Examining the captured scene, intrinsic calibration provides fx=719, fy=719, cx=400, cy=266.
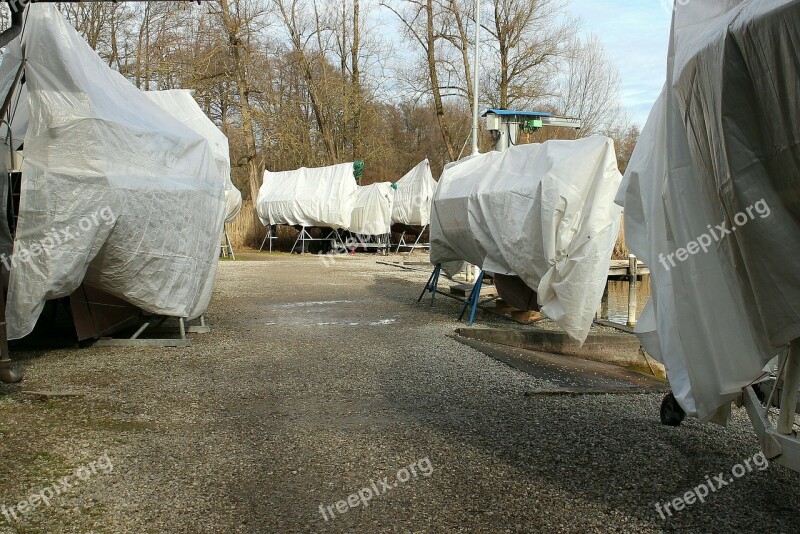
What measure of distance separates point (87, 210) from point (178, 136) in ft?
7.39

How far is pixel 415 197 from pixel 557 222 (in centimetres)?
2286

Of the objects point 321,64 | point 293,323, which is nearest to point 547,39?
point 321,64

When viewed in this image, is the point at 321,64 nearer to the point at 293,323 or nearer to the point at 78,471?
the point at 293,323

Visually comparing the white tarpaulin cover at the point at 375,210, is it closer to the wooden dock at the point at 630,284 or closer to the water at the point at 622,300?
the water at the point at 622,300

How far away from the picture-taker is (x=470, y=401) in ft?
20.8

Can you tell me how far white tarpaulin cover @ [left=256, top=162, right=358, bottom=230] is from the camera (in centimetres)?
3192

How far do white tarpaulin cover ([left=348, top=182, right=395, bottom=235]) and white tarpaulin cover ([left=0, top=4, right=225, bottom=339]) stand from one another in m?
22.6

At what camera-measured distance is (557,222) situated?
29.9 feet

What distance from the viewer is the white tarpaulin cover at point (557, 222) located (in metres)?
8.90

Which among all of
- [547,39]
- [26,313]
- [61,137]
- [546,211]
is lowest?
[26,313]

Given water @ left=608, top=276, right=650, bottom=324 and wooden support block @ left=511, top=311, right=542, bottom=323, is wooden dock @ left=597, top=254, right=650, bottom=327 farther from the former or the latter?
wooden support block @ left=511, top=311, right=542, bottom=323

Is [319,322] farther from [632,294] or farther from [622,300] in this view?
[622,300]

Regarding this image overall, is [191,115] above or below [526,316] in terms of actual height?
above

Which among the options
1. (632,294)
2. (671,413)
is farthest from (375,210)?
(671,413)
